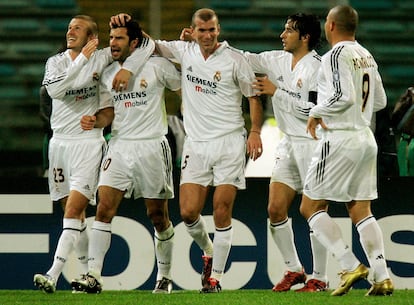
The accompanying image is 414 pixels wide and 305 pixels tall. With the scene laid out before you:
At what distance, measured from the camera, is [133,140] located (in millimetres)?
8336

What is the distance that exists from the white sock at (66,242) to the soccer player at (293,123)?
1.42 meters

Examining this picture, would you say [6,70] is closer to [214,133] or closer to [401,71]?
[401,71]

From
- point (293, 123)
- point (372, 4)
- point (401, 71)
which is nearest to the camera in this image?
point (293, 123)

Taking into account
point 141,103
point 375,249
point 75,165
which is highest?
point 141,103

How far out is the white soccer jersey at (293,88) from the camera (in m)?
8.19

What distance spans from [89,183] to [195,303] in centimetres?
157

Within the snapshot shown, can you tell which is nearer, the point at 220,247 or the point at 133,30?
the point at 220,247

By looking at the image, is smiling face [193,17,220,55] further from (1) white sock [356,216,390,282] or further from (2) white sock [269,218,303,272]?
(1) white sock [356,216,390,282]

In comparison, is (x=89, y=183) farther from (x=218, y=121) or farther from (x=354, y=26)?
(x=354, y=26)

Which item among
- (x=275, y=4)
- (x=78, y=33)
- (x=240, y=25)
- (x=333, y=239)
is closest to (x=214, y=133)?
(x=78, y=33)

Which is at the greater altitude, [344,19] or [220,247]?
[344,19]

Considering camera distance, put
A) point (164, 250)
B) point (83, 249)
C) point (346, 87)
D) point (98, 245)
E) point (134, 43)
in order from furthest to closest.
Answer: point (83, 249)
point (164, 250)
point (134, 43)
point (98, 245)
point (346, 87)

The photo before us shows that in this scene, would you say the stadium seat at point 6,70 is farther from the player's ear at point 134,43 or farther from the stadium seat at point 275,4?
the player's ear at point 134,43

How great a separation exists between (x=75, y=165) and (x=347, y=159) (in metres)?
2.19
